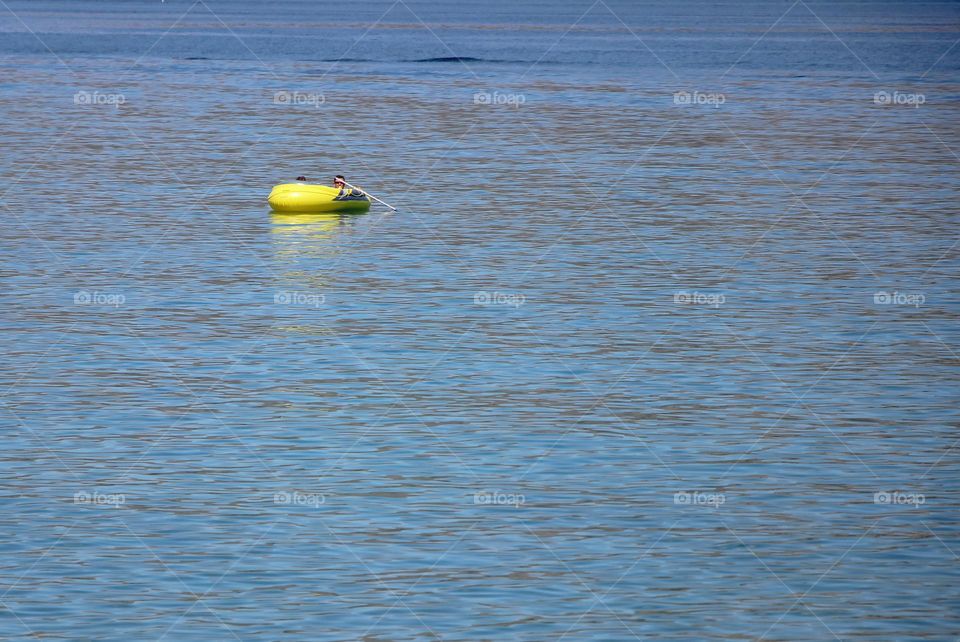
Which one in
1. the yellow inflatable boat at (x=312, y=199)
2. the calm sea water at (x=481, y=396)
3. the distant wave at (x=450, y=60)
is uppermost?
the distant wave at (x=450, y=60)

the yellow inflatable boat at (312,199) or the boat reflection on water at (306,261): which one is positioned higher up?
the yellow inflatable boat at (312,199)

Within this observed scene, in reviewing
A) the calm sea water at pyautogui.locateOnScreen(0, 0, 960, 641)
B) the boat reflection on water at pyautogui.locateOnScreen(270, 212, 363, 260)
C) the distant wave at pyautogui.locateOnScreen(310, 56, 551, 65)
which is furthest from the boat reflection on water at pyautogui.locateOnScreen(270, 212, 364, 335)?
the distant wave at pyautogui.locateOnScreen(310, 56, 551, 65)

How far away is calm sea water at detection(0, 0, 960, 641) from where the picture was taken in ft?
62.7

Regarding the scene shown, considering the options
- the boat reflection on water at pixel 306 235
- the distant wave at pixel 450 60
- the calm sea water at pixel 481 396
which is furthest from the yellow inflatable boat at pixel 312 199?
the distant wave at pixel 450 60

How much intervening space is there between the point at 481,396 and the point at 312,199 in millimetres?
21838

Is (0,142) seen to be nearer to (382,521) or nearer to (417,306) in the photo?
(417,306)

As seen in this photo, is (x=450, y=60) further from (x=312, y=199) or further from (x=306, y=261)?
(x=306, y=261)

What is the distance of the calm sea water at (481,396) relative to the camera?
62.7ft

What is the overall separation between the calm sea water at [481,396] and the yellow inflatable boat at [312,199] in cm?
45

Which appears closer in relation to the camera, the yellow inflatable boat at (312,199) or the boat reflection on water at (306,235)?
the boat reflection on water at (306,235)

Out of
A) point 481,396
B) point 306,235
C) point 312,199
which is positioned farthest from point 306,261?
point 481,396

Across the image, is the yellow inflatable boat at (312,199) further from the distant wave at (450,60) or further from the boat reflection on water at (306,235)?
the distant wave at (450,60)

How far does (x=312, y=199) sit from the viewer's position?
48.7 metres

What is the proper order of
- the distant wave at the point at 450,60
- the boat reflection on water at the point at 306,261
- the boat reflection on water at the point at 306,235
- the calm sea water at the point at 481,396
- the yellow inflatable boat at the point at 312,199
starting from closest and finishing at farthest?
the calm sea water at the point at 481,396 → the boat reflection on water at the point at 306,261 → the boat reflection on water at the point at 306,235 → the yellow inflatable boat at the point at 312,199 → the distant wave at the point at 450,60
